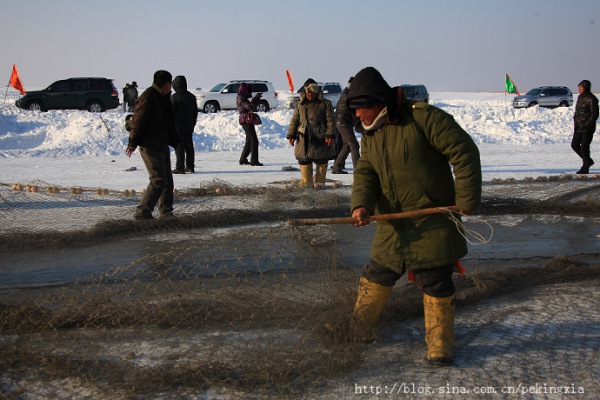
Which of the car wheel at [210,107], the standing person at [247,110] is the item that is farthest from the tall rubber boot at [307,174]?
the car wheel at [210,107]

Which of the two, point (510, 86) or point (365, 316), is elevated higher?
point (510, 86)

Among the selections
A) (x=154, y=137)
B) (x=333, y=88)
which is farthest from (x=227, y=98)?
(x=154, y=137)

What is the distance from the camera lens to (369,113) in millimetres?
3633

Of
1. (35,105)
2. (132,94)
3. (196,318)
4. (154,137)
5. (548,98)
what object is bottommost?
(196,318)

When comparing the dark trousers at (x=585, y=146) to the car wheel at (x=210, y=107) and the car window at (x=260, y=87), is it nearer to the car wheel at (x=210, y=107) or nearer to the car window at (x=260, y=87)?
the car wheel at (x=210, y=107)

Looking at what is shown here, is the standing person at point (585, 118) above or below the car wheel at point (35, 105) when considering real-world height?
below

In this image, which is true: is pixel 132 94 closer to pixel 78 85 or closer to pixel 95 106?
pixel 95 106

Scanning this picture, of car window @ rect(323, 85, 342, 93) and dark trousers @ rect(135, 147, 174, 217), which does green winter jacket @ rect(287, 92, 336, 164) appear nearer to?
dark trousers @ rect(135, 147, 174, 217)

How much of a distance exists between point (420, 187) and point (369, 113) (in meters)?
0.51

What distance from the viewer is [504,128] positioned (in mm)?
24984

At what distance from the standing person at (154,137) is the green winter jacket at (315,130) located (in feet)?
9.00

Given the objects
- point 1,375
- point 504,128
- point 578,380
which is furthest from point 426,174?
point 504,128

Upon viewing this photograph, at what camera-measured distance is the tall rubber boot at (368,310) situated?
384 cm

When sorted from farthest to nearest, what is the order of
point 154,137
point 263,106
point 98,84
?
point 263,106 < point 98,84 < point 154,137
